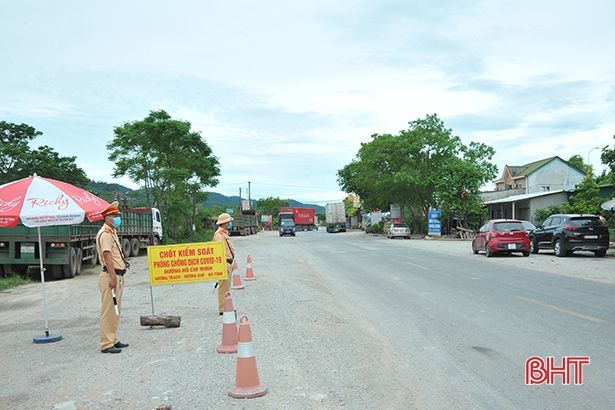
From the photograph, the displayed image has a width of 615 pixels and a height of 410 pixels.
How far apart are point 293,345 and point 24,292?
10818 millimetres

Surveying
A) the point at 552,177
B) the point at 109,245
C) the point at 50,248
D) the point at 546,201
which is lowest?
the point at 50,248

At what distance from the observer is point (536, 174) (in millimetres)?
65312

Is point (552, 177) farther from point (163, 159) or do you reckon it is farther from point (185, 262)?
point (185, 262)

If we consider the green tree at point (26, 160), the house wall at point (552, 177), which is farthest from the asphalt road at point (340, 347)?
the house wall at point (552, 177)

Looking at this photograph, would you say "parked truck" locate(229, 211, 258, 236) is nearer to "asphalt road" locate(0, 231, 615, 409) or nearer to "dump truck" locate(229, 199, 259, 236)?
"dump truck" locate(229, 199, 259, 236)

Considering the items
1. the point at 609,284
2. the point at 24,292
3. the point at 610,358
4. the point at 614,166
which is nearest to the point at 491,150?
the point at 614,166

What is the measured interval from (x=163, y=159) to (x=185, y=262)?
3121cm

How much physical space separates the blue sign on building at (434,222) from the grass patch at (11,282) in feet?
115

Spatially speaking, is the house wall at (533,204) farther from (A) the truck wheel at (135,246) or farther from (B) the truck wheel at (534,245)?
(A) the truck wheel at (135,246)

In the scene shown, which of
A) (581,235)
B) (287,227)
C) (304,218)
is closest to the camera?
(581,235)

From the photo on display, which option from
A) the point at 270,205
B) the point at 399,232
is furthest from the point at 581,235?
the point at 270,205

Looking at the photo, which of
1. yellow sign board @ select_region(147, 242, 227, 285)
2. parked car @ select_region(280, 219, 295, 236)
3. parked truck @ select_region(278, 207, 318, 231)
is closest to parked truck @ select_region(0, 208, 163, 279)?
yellow sign board @ select_region(147, 242, 227, 285)

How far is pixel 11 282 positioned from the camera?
17.0 meters

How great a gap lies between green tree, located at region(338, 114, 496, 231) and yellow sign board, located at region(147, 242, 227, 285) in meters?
36.3
